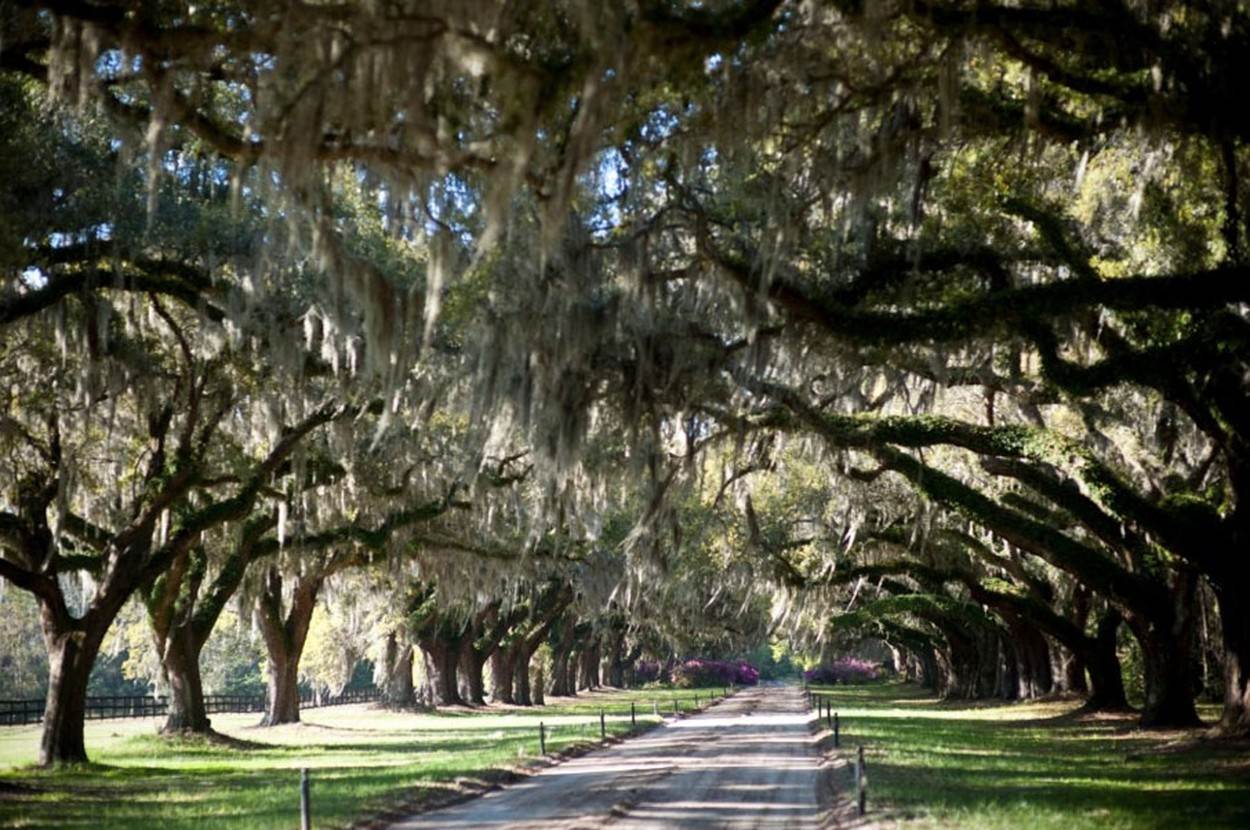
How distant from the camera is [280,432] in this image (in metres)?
19.7

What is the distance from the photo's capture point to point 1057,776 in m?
15.7

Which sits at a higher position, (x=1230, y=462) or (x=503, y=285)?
(x=503, y=285)

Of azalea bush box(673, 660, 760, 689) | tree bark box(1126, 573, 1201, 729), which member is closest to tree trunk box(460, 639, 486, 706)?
tree bark box(1126, 573, 1201, 729)

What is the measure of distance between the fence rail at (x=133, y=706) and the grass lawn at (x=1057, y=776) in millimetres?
25302

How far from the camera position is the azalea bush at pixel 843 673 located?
324 ft

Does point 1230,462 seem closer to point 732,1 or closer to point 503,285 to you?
point 503,285

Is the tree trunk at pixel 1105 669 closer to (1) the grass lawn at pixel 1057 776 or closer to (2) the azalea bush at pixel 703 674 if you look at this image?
(1) the grass lawn at pixel 1057 776

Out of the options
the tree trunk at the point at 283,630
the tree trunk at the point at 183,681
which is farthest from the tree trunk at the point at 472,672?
the tree trunk at the point at 183,681

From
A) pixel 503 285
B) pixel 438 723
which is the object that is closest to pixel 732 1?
pixel 503 285

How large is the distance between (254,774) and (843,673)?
84.1 m

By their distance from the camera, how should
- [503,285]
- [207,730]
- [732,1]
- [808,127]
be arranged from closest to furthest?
1. [732,1]
2. [808,127]
3. [503,285]
4. [207,730]

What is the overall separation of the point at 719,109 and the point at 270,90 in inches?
141

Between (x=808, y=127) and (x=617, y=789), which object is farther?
(x=617, y=789)

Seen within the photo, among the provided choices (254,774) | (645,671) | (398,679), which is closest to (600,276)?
(254,774)
